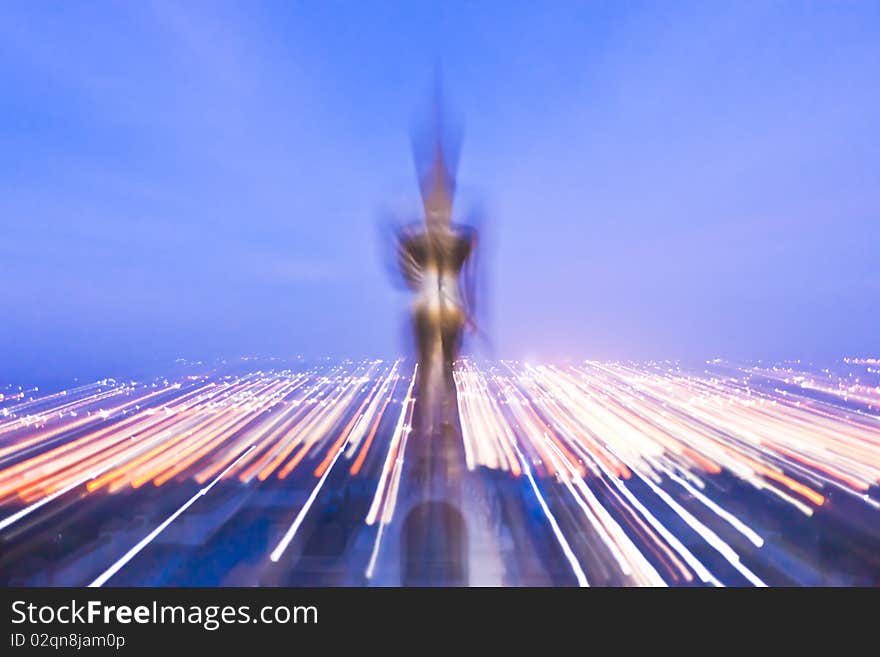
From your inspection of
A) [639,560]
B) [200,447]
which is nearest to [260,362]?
[200,447]

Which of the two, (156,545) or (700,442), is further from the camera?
(700,442)

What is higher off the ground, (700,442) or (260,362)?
(260,362)

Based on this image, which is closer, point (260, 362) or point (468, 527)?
point (468, 527)

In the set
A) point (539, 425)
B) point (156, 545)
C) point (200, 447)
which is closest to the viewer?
point (156, 545)

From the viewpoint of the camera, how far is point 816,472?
2723 mm

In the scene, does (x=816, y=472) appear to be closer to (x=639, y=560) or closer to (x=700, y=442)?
(x=700, y=442)

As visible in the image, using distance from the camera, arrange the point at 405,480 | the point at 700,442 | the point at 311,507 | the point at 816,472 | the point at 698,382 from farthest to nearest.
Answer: the point at 698,382 → the point at 700,442 → the point at 816,472 → the point at 405,480 → the point at 311,507
